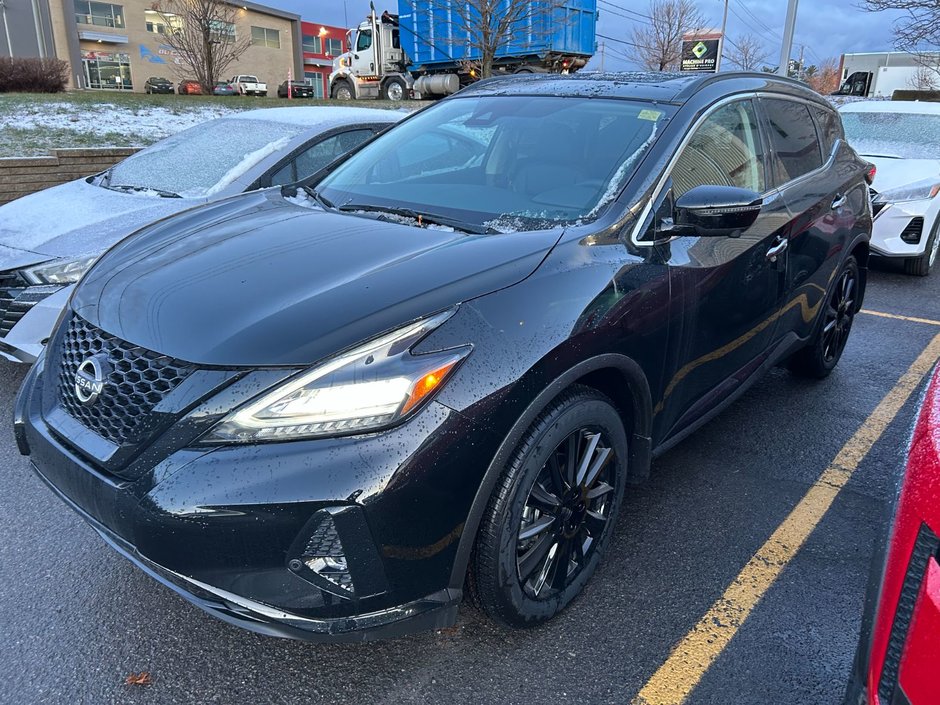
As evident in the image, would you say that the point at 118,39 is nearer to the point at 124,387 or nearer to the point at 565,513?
the point at 124,387

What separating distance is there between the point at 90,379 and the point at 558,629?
1.67 metres

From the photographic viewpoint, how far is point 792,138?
371cm

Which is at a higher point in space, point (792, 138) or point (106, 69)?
point (106, 69)

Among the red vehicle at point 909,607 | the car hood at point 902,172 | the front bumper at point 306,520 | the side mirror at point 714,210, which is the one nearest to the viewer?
the red vehicle at point 909,607

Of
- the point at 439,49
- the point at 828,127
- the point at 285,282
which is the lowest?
the point at 285,282

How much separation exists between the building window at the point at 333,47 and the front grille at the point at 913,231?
204 ft

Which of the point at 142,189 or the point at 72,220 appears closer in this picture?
the point at 72,220

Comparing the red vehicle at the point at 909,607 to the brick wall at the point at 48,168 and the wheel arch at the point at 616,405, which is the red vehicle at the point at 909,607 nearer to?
the wheel arch at the point at 616,405

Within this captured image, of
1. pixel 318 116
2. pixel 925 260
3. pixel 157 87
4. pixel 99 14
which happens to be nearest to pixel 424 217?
pixel 318 116

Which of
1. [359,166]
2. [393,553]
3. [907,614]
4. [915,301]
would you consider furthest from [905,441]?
[915,301]

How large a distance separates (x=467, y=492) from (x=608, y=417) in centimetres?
71

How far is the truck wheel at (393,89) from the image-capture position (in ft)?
74.7

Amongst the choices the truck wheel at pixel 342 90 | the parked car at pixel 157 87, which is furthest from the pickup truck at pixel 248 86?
the truck wheel at pixel 342 90

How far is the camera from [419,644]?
7.84 feet
